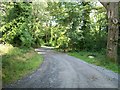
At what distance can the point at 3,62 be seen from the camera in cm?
1299

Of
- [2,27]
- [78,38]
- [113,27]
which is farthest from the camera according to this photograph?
[78,38]

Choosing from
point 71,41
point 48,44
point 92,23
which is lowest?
point 48,44

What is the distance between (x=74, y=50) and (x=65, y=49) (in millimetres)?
1883

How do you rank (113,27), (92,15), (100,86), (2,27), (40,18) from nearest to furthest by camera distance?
(100,86)
(113,27)
(2,27)
(92,15)
(40,18)

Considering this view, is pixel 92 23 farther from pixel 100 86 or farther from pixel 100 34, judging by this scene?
pixel 100 86

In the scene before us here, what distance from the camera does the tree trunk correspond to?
1792 centimetres

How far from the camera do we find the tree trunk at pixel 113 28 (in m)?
17.9

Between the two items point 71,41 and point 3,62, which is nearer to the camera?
point 3,62

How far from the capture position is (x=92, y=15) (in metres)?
34.3

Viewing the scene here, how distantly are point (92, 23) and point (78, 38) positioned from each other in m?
3.75

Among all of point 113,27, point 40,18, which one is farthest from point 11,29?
point 40,18

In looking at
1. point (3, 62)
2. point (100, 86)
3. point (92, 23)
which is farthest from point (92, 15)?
point (100, 86)

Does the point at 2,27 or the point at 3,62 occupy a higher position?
the point at 2,27

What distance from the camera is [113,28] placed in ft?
59.5
